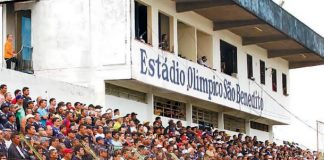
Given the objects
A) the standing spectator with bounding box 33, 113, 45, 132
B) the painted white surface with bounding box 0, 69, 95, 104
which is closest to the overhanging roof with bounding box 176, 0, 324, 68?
the painted white surface with bounding box 0, 69, 95, 104

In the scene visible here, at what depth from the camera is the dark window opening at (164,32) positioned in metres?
26.0

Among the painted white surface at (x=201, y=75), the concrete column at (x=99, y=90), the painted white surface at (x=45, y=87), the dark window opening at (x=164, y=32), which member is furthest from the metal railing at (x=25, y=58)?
the dark window opening at (x=164, y=32)

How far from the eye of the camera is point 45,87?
20750 mm

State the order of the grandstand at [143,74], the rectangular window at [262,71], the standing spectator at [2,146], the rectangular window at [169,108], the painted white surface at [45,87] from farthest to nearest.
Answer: the rectangular window at [262,71], the rectangular window at [169,108], the painted white surface at [45,87], the grandstand at [143,74], the standing spectator at [2,146]

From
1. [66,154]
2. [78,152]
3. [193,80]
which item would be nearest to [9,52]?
[78,152]

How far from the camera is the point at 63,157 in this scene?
1591cm

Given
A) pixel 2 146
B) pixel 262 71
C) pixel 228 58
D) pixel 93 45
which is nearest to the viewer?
pixel 2 146

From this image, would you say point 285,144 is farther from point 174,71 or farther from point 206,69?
point 174,71

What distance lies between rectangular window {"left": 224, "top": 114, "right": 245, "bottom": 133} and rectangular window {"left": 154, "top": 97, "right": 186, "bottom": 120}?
4313mm

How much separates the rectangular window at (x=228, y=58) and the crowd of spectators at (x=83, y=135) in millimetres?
5929

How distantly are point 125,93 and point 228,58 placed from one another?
7.56 metres

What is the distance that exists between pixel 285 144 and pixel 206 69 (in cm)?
772

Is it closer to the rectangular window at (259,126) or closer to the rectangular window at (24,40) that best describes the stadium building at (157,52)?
the rectangular window at (24,40)

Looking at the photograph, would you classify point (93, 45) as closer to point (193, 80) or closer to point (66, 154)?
point (193, 80)
